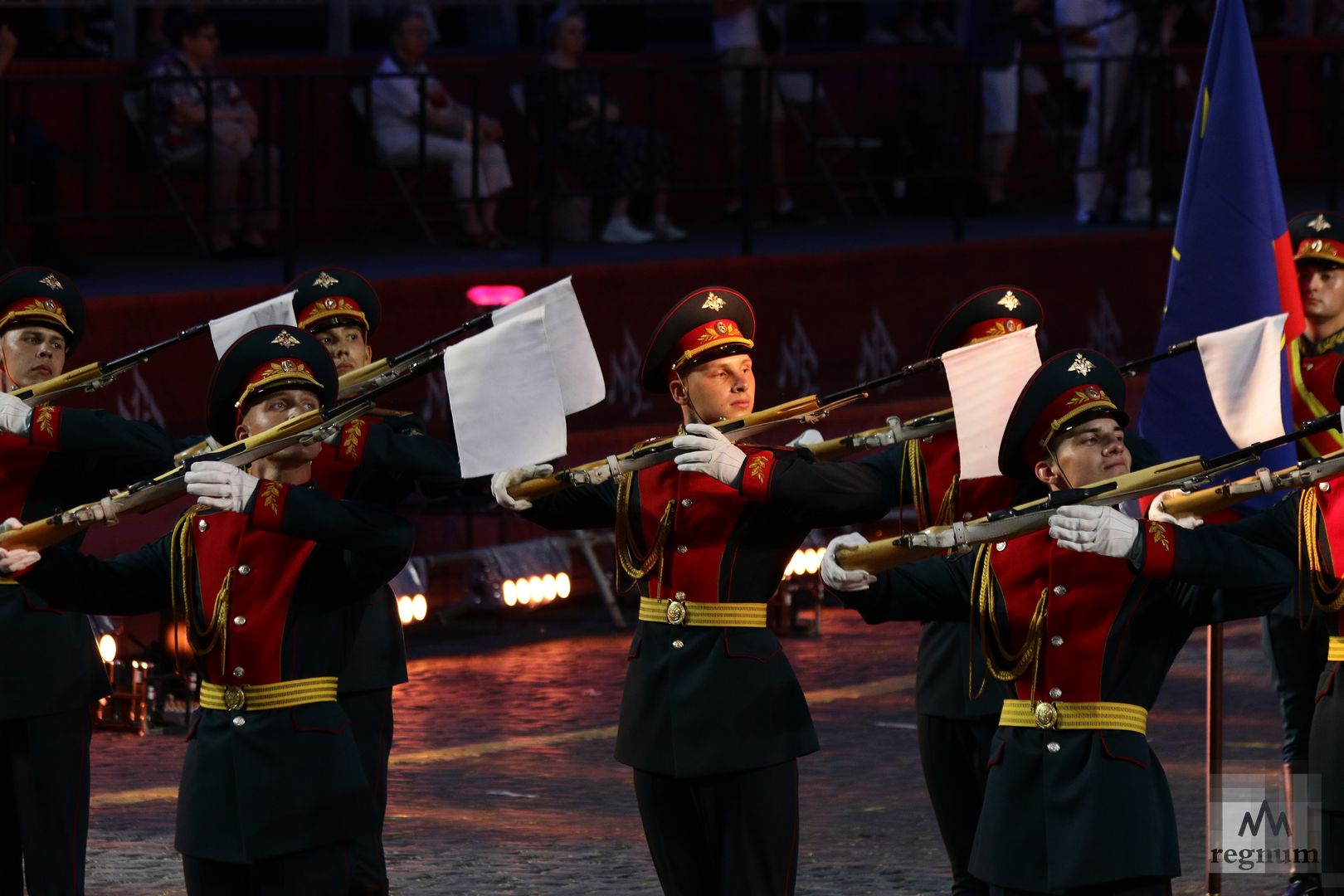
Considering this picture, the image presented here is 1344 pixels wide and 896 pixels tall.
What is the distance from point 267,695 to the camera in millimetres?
6484

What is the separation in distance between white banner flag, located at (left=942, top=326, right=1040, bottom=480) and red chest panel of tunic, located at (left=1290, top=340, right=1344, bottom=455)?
108 inches

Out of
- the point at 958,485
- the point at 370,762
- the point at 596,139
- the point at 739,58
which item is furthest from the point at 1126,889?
the point at 739,58

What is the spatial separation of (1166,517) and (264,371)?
7.16 ft

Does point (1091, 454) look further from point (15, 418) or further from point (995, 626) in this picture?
point (15, 418)

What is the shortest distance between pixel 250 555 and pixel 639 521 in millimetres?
1186

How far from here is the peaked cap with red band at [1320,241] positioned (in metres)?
9.40

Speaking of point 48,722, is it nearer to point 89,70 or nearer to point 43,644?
point 43,644

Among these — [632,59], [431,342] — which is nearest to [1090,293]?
[632,59]

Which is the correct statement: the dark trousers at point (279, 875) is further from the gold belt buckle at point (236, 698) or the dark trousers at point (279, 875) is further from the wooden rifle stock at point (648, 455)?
the wooden rifle stock at point (648, 455)

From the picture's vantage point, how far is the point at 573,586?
13.9 meters

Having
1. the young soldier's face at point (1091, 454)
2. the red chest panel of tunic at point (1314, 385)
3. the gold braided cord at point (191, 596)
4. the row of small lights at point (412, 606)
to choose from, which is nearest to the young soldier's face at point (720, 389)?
the young soldier's face at point (1091, 454)

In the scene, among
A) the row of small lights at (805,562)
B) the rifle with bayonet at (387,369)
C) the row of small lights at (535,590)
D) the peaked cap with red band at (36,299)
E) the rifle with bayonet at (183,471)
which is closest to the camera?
the rifle with bayonet at (183,471)

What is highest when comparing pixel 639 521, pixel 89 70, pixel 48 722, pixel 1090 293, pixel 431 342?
pixel 89 70

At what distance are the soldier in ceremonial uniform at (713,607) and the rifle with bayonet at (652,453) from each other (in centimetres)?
5
